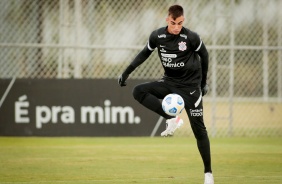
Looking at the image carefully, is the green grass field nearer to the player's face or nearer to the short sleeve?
the short sleeve

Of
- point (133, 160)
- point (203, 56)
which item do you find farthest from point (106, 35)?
point (203, 56)

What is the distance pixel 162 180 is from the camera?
989 centimetres

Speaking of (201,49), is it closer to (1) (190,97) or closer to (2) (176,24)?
(2) (176,24)

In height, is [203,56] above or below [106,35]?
above

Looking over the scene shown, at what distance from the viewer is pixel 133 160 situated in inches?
491

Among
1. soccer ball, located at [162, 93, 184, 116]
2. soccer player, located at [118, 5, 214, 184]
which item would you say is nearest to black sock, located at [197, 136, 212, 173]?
soccer player, located at [118, 5, 214, 184]

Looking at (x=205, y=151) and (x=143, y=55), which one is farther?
(x=143, y=55)

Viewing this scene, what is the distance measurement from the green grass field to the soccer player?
0.74 meters

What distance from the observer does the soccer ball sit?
966 centimetres

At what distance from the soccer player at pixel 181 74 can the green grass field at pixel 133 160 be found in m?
0.74

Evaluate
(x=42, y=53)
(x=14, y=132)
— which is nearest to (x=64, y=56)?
(x=42, y=53)

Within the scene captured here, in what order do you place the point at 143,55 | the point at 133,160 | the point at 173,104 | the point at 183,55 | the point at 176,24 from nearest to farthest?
the point at 176,24 → the point at 173,104 → the point at 183,55 → the point at 143,55 → the point at 133,160

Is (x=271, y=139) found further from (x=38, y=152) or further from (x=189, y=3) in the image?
(x=38, y=152)

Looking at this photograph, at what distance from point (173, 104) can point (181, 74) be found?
472mm
